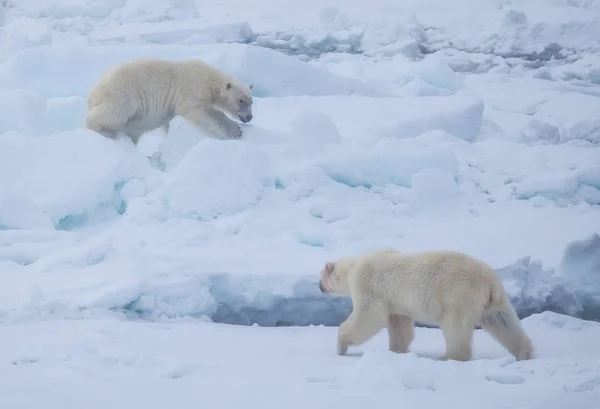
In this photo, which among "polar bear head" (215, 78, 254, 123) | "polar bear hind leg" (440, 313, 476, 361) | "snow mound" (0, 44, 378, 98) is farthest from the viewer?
"snow mound" (0, 44, 378, 98)

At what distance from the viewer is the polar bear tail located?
10.7ft

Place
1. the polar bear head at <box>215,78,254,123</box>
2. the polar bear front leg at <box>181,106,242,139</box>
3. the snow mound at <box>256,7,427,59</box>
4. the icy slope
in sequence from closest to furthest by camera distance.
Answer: the icy slope, the polar bear front leg at <box>181,106,242,139</box>, the polar bear head at <box>215,78,254,123</box>, the snow mound at <box>256,7,427,59</box>

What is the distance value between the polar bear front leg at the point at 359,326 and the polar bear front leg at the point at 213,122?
9.38ft

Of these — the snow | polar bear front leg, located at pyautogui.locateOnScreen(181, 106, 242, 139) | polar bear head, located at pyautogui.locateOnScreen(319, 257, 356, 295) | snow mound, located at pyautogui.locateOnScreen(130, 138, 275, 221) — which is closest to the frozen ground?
the snow

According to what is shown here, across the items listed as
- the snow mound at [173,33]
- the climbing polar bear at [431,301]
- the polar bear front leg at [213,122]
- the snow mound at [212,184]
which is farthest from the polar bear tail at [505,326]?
the snow mound at [173,33]

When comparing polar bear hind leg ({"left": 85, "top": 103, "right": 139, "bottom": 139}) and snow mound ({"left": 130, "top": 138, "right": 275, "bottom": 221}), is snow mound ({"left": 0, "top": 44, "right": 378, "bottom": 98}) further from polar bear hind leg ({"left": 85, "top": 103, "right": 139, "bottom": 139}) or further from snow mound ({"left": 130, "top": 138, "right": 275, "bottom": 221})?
snow mound ({"left": 130, "top": 138, "right": 275, "bottom": 221})

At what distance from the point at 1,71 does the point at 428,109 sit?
470 centimetres

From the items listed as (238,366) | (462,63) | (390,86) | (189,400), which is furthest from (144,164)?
(462,63)

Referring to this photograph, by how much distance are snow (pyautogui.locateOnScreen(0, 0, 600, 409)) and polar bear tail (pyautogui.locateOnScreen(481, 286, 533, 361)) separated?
0.14m

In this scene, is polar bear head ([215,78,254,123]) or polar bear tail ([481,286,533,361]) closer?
polar bear tail ([481,286,533,361])

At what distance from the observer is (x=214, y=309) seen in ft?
13.3

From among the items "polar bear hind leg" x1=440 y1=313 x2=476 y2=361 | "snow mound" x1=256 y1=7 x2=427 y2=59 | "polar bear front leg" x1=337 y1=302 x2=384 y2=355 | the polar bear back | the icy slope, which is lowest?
"snow mound" x1=256 y1=7 x2=427 y2=59

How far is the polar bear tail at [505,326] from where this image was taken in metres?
3.27

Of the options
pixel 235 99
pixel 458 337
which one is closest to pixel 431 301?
pixel 458 337
